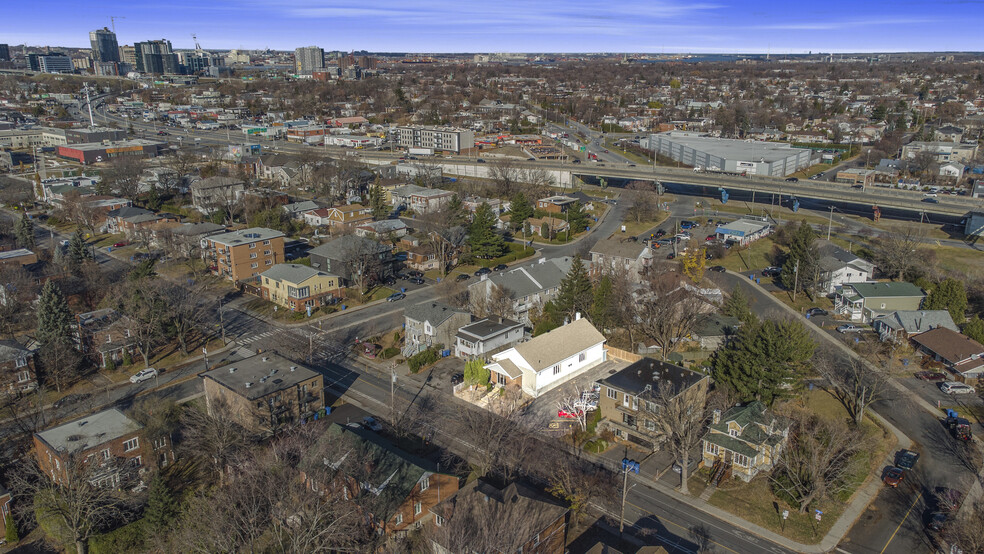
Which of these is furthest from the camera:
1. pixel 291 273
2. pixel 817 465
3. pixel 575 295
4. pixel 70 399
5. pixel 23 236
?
pixel 23 236

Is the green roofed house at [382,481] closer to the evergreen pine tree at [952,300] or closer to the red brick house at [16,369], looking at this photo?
the red brick house at [16,369]

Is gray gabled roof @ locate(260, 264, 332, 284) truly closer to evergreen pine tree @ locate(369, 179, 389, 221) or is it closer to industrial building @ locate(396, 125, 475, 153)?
evergreen pine tree @ locate(369, 179, 389, 221)

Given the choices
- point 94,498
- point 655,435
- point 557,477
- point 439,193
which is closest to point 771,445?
point 655,435

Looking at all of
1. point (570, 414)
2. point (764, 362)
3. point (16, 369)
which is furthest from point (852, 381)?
point (16, 369)

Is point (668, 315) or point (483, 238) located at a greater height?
point (483, 238)

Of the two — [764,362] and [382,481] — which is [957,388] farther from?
[382,481]

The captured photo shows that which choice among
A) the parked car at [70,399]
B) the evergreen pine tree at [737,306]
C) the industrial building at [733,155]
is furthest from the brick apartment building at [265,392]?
the industrial building at [733,155]
